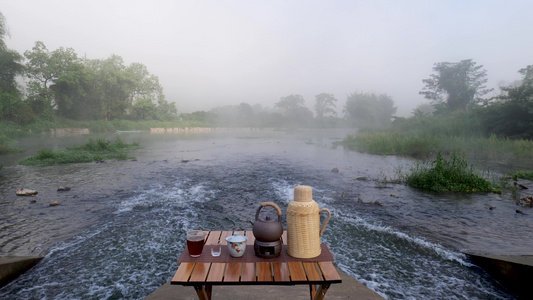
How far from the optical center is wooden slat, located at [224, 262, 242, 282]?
2.09 metres

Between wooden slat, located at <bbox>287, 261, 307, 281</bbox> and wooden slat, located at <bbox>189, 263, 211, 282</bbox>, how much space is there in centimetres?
68

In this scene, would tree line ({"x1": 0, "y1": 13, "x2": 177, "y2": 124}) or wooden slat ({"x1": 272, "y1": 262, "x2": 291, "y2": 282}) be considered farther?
tree line ({"x1": 0, "y1": 13, "x2": 177, "y2": 124})

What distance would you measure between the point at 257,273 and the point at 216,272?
13.1 inches

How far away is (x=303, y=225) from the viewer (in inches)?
92.3

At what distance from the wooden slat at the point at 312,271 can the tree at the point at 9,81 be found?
41454mm

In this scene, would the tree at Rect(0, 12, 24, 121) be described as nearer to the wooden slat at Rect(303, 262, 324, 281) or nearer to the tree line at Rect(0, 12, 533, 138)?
the tree line at Rect(0, 12, 533, 138)

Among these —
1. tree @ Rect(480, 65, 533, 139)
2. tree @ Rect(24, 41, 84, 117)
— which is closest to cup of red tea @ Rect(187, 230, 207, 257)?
tree @ Rect(480, 65, 533, 139)

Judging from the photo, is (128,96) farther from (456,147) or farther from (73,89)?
(456,147)

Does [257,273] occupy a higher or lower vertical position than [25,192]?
higher

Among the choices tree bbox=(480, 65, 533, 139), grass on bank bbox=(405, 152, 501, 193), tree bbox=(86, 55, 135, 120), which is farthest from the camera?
tree bbox=(86, 55, 135, 120)

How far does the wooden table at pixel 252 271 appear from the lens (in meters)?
2.06

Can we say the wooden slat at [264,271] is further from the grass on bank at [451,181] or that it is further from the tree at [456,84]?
the tree at [456,84]

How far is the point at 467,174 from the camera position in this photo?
386 inches

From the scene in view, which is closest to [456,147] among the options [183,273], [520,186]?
[520,186]
